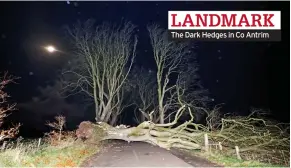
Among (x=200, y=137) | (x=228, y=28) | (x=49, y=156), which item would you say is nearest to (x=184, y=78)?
(x=200, y=137)

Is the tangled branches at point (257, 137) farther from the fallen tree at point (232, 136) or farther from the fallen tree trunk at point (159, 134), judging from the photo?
the fallen tree trunk at point (159, 134)

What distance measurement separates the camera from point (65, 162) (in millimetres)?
8883

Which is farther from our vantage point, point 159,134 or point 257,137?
point 159,134

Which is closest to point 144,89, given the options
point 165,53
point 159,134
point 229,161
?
point 165,53

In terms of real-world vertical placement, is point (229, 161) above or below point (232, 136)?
below

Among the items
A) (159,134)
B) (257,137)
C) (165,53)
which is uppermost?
(165,53)

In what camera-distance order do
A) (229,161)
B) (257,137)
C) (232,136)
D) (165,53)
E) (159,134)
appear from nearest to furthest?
(229,161)
(257,137)
(232,136)
(159,134)
(165,53)

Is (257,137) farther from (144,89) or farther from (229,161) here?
(144,89)

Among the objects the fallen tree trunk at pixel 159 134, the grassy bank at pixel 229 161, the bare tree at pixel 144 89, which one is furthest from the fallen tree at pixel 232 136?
the bare tree at pixel 144 89

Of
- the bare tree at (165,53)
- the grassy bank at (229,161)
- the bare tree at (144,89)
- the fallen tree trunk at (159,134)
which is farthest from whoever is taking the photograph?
the bare tree at (144,89)

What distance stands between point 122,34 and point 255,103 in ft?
54.6

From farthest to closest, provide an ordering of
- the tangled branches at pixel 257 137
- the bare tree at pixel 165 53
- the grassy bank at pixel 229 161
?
the bare tree at pixel 165 53
the tangled branches at pixel 257 137
the grassy bank at pixel 229 161

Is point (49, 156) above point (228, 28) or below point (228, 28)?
below

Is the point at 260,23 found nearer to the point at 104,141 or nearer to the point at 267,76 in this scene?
the point at 104,141
